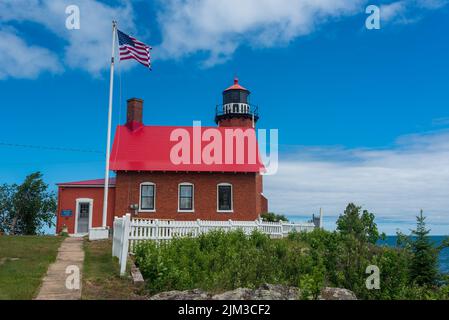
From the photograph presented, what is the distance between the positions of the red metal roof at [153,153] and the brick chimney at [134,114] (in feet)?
1.01

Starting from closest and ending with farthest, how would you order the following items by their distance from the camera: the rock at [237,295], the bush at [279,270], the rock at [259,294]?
the rock at [237,295] → the rock at [259,294] → the bush at [279,270]

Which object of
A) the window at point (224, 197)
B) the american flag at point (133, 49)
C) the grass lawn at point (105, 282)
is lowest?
the grass lawn at point (105, 282)

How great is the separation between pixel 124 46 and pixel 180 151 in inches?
287

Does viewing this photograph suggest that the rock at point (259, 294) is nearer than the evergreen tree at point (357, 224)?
Yes

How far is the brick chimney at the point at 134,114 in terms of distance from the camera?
29219mm

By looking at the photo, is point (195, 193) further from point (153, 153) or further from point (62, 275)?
point (62, 275)

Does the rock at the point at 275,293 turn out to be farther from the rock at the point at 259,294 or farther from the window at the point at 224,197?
the window at the point at 224,197

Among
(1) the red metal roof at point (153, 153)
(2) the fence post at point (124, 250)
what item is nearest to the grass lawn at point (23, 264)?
(2) the fence post at point (124, 250)

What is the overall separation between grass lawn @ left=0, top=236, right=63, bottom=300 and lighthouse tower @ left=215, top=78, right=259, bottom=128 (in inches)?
798

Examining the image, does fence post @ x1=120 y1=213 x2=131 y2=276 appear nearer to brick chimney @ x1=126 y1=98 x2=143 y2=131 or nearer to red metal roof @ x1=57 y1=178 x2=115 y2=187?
red metal roof @ x1=57 y1=178 x2=115 y2=187

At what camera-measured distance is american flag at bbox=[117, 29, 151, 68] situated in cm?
2411

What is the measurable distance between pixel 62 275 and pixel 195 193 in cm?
1584

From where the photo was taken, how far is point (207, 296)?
865cm
